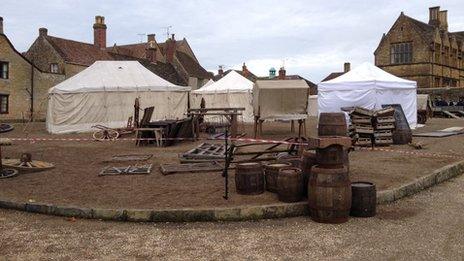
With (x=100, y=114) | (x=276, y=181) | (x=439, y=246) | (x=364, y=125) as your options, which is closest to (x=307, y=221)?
(x=276, y=181)

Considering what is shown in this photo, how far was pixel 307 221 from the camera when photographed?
20.7 feet

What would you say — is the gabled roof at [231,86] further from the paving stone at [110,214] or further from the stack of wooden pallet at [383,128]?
the paving stone at [110,214]

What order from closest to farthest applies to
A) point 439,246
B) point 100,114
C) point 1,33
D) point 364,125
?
point 439,246
point 364,125
point 100,114
point 1,33

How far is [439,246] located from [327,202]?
1491 millimetres

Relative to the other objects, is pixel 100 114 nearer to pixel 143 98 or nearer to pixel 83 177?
pixel 143 98

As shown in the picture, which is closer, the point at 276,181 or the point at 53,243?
the point at 53,243

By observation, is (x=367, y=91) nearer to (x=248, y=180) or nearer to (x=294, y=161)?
(x=294, y=161)

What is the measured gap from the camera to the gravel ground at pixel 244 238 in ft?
16.3

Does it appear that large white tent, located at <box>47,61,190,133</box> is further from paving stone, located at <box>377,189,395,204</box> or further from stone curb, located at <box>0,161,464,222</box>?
paving stone, located at <box>377,189,395,204</box>

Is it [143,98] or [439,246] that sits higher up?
[143,98]

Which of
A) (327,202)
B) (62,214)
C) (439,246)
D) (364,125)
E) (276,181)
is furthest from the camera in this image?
(364,125)

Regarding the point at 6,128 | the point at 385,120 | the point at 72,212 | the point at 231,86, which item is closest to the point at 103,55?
the point at 231,86

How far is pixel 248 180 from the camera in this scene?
24.0ft

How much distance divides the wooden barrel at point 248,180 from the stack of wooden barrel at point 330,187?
1.20 meters
